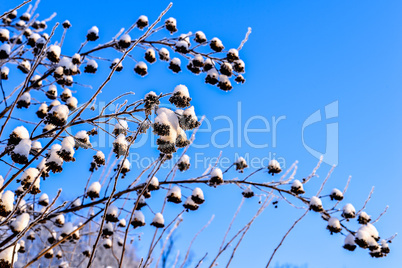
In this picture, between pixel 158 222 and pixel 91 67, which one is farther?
pixel 91 67

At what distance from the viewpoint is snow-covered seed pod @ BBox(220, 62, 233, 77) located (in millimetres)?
3656

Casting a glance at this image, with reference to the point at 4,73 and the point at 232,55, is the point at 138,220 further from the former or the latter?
the point at 4,73

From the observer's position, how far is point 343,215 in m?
3.42

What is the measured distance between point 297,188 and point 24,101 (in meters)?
2.96

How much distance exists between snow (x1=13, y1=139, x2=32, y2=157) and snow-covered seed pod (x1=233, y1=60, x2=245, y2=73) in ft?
7.92

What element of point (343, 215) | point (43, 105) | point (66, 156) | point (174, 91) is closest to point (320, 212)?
point (343, 215)

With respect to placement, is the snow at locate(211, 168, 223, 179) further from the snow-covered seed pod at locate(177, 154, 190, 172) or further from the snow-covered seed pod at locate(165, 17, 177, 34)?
the snow-covered seed pod at locate(165, 17, 177, 34)

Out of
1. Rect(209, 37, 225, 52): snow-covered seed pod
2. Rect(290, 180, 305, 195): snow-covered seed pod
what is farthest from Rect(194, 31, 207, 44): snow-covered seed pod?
Rect(290, 180, 305, 195): snow-covered seed pod

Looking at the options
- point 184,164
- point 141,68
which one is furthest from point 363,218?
point 141,68

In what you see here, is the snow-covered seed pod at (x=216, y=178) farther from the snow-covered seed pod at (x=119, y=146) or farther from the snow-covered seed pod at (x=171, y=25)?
the snow-covered seed pod at (x=171, y=25)

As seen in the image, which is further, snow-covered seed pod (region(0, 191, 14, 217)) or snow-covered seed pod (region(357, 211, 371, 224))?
snow-covered seed pod (region(357, 211, 371, 224))

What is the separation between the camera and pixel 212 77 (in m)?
3.69

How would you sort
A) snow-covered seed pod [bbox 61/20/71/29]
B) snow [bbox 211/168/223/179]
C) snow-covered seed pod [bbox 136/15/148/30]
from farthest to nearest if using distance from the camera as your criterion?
snow-covered seed pod [bbox 61/20/71/29] < snow-covered seed pod [bbox 136/15/148/30] < snow [bbox 211/168/223/179]

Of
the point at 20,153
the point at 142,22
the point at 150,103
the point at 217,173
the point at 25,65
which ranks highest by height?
the point at 142,22
